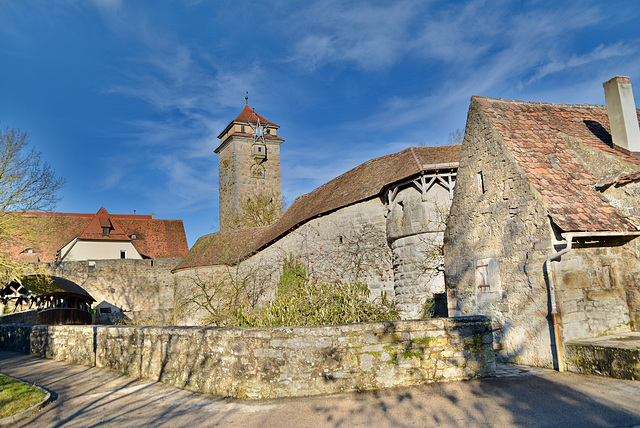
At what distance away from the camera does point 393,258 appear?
578 inches

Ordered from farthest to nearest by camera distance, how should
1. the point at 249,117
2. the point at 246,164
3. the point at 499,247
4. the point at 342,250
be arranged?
the point at 249,117 < the point at 246,164 < the point at 342,250 < the point at 499,247

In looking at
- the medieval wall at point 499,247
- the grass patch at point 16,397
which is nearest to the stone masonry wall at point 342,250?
the medieval wall at point 499,247

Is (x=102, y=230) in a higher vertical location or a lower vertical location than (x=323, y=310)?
higher

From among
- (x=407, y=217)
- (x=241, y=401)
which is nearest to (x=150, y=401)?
(x=241, y=401)

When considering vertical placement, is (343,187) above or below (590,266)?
above

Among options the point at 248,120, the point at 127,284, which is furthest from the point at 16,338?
the point at 248,120

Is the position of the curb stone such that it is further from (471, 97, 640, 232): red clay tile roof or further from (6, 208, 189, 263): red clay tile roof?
(6, 208, 189, 263): red clay tile roof

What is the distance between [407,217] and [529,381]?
7.78 m

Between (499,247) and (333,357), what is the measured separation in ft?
14.1

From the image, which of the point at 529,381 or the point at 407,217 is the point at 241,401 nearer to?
the point at 529,381

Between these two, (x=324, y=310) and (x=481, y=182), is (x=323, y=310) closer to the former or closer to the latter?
(x=324, y=310)

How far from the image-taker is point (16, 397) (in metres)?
6.84

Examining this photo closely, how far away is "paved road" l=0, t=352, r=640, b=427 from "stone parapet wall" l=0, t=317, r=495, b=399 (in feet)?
0.67

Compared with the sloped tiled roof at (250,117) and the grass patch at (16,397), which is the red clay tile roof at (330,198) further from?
the sloped tiled roof at (250,117)
